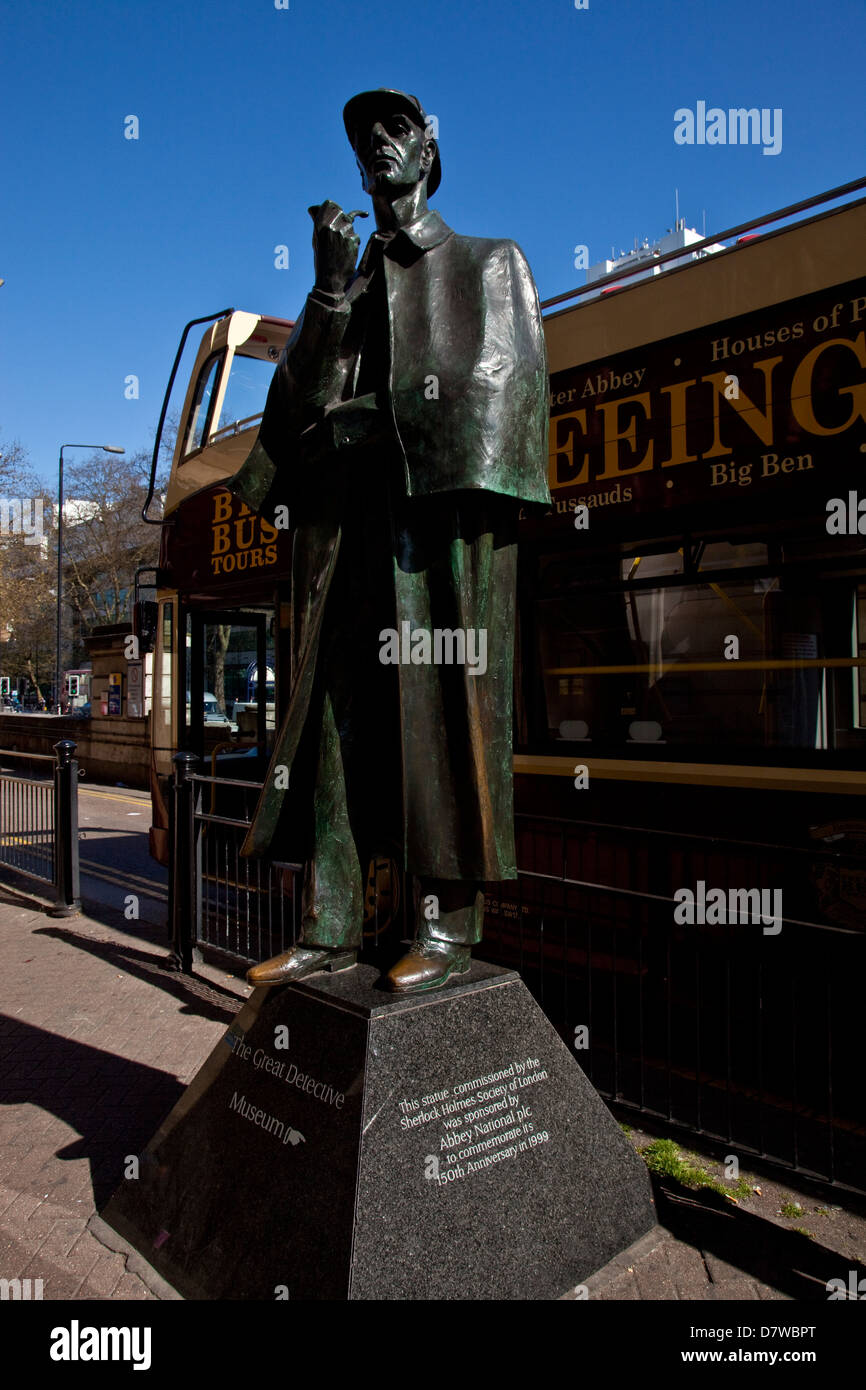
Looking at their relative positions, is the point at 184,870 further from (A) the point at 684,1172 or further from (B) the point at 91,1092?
(A) the point at 684,1172

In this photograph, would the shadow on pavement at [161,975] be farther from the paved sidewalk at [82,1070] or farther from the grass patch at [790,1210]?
the grass patch at [790,1210]

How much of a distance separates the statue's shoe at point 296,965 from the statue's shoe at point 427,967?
25 centimetres

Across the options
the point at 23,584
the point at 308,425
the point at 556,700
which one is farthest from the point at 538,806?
the point at 23,584

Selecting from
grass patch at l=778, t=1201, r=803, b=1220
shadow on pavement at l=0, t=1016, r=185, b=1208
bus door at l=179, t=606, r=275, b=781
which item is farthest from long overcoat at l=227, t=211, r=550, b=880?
bus door at l=179, t=606, r=275, b=781

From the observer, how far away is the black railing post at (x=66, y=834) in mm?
7961

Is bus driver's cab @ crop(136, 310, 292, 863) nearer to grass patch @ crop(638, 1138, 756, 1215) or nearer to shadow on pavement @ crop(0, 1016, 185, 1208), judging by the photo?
shadow on pavement @ crop(0, 1016, 185, 1208)

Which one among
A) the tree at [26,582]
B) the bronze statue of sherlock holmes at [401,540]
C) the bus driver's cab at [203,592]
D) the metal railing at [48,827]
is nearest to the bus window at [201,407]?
the bus driver's cab at [203,592]

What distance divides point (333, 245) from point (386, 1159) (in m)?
2.63

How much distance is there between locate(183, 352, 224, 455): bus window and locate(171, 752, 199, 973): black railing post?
134 inches

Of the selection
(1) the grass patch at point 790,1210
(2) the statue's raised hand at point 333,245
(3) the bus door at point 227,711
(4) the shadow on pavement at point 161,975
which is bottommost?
(1) the grass patch at point 790,1210

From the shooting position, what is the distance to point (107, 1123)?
13.0 ft

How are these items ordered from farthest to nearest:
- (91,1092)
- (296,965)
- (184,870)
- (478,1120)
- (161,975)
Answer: (184,870), (161,975), (91,1092), (296,965), (478,1120)

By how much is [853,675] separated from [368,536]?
230cm

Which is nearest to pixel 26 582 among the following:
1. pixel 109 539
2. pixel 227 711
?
pixel 109 539
